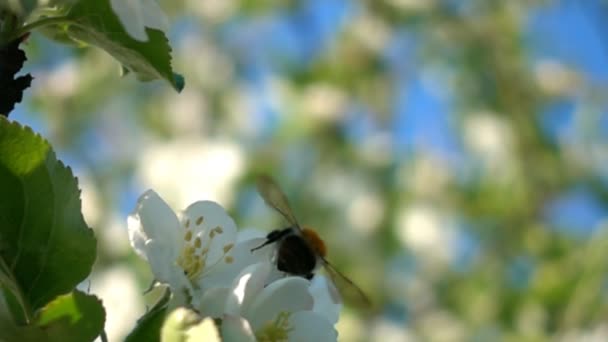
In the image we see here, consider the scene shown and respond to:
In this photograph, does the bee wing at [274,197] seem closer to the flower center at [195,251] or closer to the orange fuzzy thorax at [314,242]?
the orange fuzzy thorax at [314,242]

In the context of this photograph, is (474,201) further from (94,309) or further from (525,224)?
(94,309)

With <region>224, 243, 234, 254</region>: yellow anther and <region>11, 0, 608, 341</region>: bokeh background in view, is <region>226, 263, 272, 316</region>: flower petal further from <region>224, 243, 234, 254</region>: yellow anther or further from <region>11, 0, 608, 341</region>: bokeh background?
<region>11, 0, 608, 341</region>: bokeh background

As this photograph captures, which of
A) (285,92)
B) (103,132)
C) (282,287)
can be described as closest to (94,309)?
(282,287)

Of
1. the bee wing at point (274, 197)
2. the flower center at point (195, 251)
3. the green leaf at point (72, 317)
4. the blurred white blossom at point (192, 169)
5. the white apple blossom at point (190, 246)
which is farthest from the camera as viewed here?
the blurred white blossom at point (192, 169)

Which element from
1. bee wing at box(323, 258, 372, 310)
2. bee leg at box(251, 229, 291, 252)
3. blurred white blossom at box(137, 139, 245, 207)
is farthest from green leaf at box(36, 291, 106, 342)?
blurred white blossom at box(137, 139, 245, 207)

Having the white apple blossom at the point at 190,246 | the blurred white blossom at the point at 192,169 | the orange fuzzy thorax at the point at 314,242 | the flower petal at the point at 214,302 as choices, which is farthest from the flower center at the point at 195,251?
the blurred white blossom at the point at 192,169

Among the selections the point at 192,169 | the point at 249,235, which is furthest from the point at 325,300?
the point at 192,169

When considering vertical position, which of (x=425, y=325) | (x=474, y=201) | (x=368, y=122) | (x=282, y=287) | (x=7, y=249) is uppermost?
(x=7, y=249)
